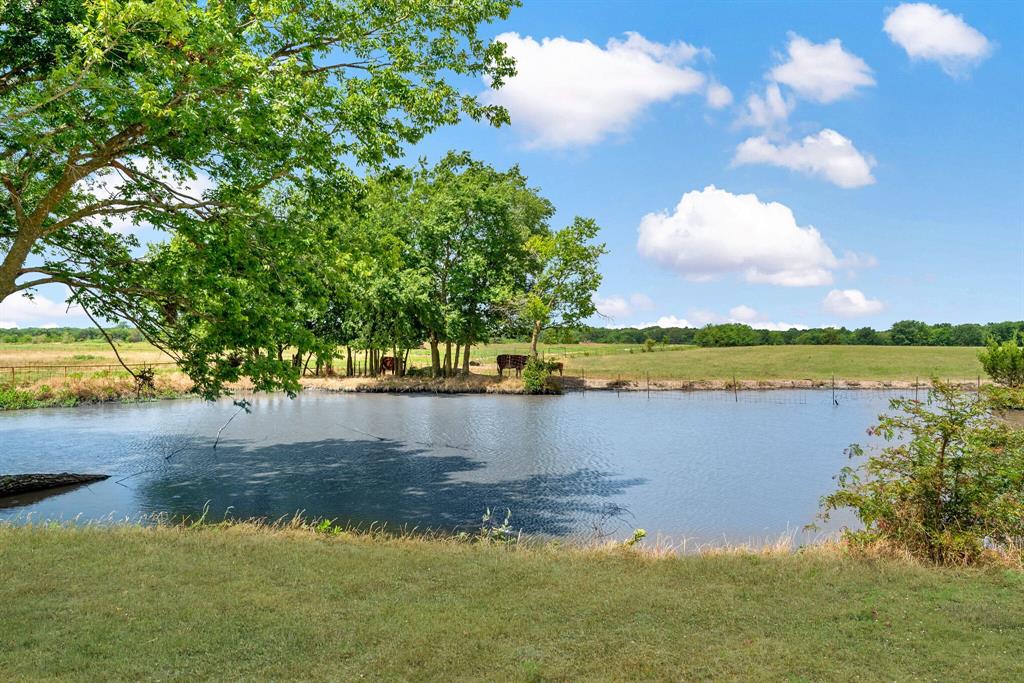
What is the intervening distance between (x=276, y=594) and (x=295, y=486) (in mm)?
11544

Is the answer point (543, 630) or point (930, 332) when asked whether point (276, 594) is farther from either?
point (930, 332)

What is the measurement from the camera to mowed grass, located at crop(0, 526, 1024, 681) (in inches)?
268

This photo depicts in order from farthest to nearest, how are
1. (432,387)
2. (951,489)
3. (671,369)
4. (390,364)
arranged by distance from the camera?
(671,369), (390,364), (432,387), (951,489)

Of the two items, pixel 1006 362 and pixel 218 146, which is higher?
pixel 218 146

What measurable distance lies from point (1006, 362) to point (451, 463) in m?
41.5

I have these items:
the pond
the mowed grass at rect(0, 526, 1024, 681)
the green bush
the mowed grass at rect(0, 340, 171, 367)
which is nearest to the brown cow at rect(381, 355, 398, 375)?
the green bush

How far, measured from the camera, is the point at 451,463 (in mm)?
23562

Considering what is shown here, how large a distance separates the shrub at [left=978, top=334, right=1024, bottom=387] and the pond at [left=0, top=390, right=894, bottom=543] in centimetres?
1199

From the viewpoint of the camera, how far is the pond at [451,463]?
16.8 m

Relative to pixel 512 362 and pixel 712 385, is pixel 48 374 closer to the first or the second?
pixel 512 362

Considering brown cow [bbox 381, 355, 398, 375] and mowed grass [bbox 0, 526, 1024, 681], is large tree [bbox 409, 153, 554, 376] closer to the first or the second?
brown cow [bbox 381, 355, 398, 375]

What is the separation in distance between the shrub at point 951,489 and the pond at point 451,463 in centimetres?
379

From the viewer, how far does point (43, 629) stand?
7.58 meters

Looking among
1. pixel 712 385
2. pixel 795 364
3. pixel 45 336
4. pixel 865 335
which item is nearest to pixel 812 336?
pixel 865 335
